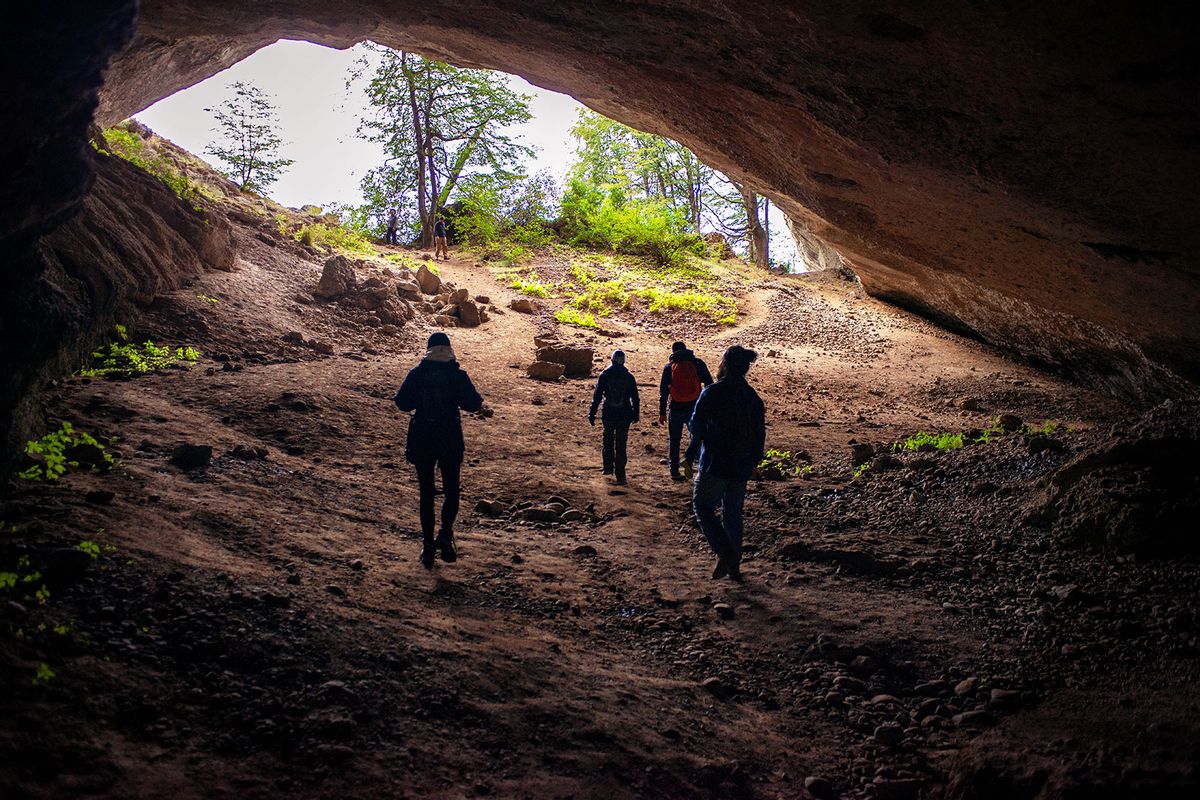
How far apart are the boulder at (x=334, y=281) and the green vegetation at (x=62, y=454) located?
8.68m

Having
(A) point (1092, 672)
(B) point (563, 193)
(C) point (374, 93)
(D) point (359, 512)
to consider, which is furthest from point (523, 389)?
(C) point (374, 93)

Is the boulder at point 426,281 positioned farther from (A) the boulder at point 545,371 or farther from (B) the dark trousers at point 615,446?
(B) the dark trousers at point 615,446

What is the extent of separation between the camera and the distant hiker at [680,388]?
8344 millimetres

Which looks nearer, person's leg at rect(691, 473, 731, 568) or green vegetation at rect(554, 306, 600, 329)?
A: person's leg at rect(691, 473, 731, 568)

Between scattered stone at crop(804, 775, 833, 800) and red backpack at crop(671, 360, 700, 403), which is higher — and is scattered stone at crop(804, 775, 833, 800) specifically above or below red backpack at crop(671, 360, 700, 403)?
below

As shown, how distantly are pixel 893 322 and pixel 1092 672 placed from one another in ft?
48.4

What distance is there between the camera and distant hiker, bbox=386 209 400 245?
27.8 meters

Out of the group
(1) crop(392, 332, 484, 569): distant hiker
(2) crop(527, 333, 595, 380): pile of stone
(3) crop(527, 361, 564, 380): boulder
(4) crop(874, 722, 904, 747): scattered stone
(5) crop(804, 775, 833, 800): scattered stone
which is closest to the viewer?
(5) crop(804, 775, 833, 800): scattered stone

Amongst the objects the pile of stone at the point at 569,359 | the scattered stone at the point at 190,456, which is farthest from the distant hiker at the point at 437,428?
the pile of stone at the point at 569,359

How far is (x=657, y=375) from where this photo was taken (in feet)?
47.2

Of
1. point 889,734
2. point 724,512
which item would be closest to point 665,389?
point 724,512

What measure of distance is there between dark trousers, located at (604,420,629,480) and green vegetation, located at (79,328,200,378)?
5940 millimetres

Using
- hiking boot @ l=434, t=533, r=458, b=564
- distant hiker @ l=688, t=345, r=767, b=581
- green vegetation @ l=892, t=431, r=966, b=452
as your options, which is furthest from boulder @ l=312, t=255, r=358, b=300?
green vegetation @ l=892, t=431, r=966, b=452

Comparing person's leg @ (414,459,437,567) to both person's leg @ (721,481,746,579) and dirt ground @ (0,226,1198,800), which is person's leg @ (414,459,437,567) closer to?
dirt ground @ (0,226,1198,800)
